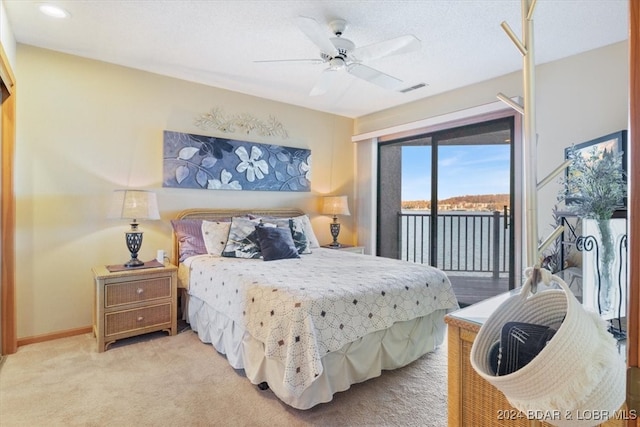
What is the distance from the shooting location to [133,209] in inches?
114

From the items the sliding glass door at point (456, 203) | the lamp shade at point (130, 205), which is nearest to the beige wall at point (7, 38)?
the lamp shade at point (130, 205)

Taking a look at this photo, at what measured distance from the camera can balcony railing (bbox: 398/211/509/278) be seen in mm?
4359

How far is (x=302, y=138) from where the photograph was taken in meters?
4.56

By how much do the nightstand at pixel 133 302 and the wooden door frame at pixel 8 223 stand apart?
57 cm

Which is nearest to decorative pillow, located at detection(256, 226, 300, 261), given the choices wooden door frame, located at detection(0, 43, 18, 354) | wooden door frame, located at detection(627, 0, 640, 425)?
wooden door frame, located at detection(0, 43, 18, 354)

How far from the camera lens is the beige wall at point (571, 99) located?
8.96ft

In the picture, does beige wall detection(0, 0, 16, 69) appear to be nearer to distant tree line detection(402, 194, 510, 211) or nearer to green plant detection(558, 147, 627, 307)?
green plant detection(558, 147, 627, 307)

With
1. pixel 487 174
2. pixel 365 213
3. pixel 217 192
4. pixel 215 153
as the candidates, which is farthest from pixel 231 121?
pixel 487 174

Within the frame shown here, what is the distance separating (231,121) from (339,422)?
3298 mm

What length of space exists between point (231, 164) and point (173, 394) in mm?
2494

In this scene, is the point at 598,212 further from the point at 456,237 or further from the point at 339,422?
the point at 456,237

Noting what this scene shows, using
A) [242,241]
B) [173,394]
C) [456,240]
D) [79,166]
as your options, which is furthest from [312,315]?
[456,240]

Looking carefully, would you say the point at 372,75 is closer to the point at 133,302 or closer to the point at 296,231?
the point at 296,231

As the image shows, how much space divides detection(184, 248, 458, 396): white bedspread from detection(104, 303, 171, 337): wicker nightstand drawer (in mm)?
295
